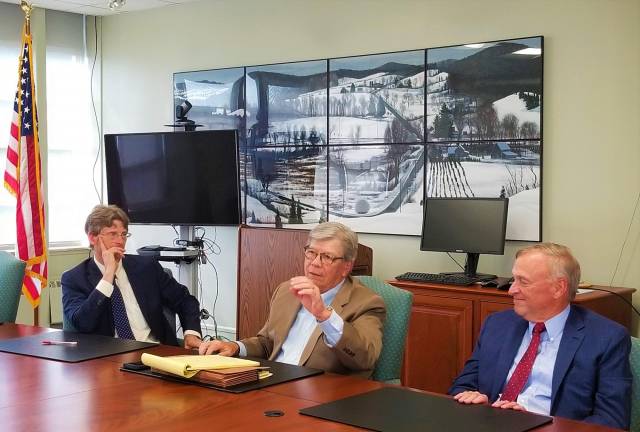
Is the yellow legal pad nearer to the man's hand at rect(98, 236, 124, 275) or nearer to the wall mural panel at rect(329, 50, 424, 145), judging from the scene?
the man's hand at rect(98, 236, 124, 275)

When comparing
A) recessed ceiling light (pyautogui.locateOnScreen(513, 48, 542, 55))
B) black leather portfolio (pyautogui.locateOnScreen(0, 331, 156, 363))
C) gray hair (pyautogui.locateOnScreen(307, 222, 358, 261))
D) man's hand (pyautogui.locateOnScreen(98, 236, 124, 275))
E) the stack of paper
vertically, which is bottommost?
black leather portfolio (pyautogui.locateOnScreen(0, 331, 156, 363))

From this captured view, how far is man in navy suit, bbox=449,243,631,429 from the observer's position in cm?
260

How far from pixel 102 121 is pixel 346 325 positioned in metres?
5.02

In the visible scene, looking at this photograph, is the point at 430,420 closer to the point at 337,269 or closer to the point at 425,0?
the point at 337,269

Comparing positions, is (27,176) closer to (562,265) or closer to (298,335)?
(298,335)

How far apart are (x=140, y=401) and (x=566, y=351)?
49.6 inches

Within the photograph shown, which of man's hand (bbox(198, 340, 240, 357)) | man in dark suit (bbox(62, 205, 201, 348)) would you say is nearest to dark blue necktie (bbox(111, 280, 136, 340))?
man in dark suit (bbox(62, 205, 201, 348))

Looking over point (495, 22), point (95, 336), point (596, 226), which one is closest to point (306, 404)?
point (95, 336)

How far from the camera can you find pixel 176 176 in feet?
20.7

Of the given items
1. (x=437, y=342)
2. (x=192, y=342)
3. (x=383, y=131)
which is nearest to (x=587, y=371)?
(x=192, y=342)

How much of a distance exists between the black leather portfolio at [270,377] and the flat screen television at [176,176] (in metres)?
3.25

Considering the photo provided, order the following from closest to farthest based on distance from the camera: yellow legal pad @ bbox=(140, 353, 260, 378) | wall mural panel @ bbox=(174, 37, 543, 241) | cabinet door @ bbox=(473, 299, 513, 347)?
yellow legal pad @ bbox=(140, 353, 260, 378) < cabinet door @ bbox=(473, 299, 513, 347) < wall mural panel @ bbox=(174, 37, 543, 241)

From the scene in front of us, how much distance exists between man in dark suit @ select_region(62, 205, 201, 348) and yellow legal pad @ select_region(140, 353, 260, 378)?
95cm

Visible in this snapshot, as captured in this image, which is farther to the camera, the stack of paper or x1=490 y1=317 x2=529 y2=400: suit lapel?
x1=490 y1=317 x2=529 y2=400: suit lapel
